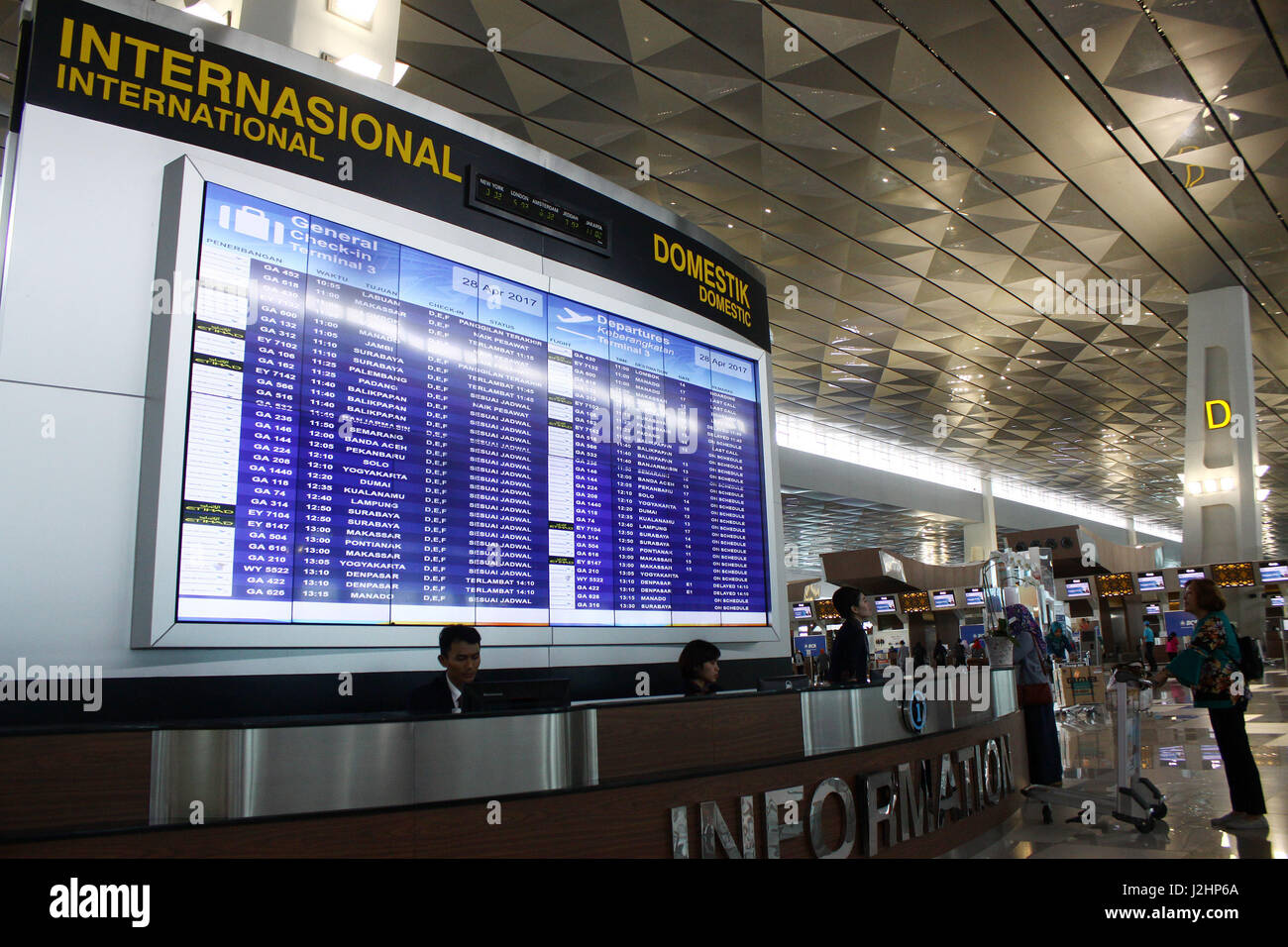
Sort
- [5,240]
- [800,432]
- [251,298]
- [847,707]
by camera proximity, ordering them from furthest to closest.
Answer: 1. [800,432]
2. [847,707]
3. [251,298]
4. [5,240]

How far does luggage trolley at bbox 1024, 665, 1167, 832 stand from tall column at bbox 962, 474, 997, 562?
2324cm

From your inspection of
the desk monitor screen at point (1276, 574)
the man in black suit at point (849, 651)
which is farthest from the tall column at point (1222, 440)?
the man in black suit at point (849, 651)

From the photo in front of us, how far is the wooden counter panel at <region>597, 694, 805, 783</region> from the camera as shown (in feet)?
9.57

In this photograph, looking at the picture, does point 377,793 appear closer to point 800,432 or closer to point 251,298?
point 251,298

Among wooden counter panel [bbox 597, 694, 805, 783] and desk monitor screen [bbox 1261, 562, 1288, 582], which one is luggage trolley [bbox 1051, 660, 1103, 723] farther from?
wooden counter panel [bbox 597, 694, 805, 783]

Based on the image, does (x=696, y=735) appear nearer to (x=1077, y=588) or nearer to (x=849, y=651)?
(x=849, y=651)

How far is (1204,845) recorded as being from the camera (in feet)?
15.8

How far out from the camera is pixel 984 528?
28.4 meters

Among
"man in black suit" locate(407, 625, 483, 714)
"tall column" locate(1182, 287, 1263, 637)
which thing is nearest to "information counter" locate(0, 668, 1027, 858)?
"man in black suit" locate(407, 625, 483, 714)

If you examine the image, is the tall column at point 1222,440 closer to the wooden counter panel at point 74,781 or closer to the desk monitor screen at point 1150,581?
the desk monitor screen at point 1150,581

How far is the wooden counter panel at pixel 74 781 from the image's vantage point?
199 centimetres

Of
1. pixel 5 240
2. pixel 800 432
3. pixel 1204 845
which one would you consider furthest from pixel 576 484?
pixel 800 432

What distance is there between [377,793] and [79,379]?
1.75 meters
